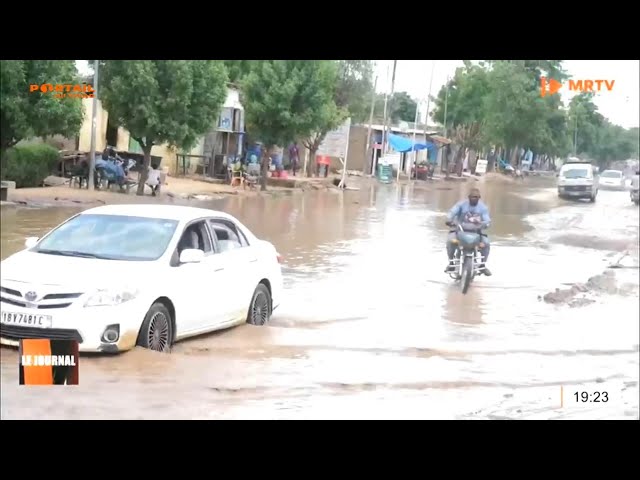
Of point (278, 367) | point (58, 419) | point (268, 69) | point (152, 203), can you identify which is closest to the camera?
point (58, 419)

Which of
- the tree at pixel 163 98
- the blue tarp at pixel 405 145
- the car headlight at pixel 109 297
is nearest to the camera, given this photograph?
the car headlight at pixel 109 297

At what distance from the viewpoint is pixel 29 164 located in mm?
6305

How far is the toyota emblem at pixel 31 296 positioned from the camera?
5.23 meters

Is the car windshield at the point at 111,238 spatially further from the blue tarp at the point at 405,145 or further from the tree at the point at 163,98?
the blue tarp at the point at 405,145

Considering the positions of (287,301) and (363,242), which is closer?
(287,301)

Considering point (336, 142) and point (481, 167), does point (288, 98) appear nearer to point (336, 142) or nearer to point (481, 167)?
point (336, 142)

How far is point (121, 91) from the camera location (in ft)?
21.1

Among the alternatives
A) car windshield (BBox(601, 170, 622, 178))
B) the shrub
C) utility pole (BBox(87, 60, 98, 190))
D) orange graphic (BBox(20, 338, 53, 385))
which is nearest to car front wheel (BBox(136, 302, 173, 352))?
orange graphic (BBox(20, 338, 53, 385))

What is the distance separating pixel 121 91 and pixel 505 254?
3.30 metres

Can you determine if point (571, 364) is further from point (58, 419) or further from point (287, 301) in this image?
point (58, 419)

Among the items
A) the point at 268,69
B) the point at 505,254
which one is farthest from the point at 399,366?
the point at 268,69

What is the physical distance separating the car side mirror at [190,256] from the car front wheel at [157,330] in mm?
353

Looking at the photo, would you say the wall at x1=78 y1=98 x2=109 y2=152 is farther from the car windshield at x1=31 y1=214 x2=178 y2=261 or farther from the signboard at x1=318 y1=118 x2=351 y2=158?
the signboard at x1=318 y1=118 x2=351 y2=158

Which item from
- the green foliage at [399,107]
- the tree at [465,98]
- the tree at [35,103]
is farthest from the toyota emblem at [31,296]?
the tree at [465,98]
